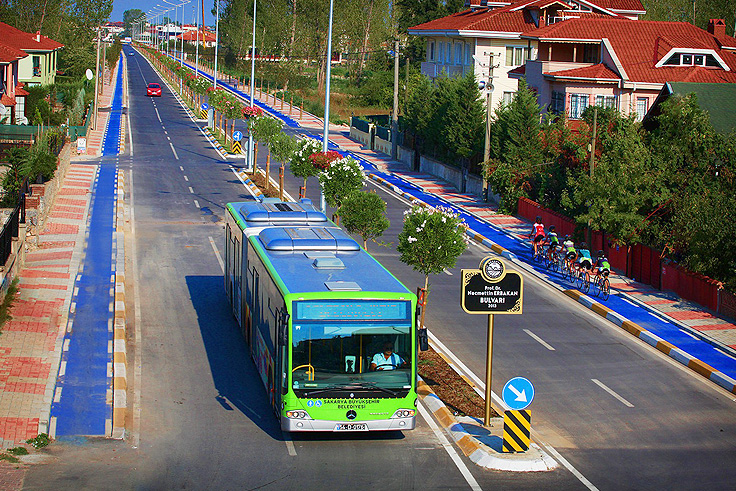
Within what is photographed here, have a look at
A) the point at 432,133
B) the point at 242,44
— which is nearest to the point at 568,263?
the point at 432,133

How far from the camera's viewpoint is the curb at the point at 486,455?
14.2 metres

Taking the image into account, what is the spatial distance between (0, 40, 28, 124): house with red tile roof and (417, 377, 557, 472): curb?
44.0 meters

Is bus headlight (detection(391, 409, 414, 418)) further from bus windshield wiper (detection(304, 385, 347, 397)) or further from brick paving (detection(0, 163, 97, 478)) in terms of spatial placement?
brick paving (detection(0, 163, 97, 478))

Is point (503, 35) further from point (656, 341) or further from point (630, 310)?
point (656, 341)

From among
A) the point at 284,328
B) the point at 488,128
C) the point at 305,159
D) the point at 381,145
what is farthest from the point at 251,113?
the point at 284,328

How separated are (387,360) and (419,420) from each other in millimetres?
2483

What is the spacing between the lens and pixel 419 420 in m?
16.3

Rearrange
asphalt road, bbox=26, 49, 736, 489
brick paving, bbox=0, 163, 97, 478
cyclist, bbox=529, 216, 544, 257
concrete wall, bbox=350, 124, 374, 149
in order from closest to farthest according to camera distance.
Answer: asphalt road, bbox=26, 49, 736, 489 < brick paving, bbox=0, 163, 97, 478 < cyclist, bbox=529, 216, 544, 257 < concrete wall, bbox=350, 124, 374, 149

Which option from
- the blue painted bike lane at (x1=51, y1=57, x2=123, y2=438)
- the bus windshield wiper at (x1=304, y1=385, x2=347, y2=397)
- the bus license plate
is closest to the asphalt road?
the bus license plate

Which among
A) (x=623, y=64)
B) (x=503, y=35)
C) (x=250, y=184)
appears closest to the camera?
(x=250, y=184)

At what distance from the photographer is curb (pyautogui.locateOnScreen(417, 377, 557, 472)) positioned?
14172 millimetres

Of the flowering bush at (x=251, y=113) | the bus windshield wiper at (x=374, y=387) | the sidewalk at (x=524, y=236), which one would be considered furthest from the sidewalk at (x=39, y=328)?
the sidewalk at (x=524, y=236)

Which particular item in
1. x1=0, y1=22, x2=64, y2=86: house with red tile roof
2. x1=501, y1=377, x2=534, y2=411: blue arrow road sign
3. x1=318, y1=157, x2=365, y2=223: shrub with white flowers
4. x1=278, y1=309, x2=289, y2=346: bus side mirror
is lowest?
x1=501, y1=377, x2=534, y2=411: blue arrow road sign

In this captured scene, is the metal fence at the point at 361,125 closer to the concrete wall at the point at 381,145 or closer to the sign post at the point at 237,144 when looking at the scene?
the concrete wall at the point at 381,145
